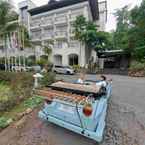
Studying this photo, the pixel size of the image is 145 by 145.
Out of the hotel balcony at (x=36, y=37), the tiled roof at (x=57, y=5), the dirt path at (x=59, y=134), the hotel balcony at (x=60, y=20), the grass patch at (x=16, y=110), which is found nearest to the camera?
the dirt path at (x=59, y=134)

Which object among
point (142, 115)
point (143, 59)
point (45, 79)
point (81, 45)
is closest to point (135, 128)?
point (142, 115)

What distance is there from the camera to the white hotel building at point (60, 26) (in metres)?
23.0

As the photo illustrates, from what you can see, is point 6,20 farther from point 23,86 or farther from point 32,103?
point 32,103

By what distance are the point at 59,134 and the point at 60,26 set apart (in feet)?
80.1

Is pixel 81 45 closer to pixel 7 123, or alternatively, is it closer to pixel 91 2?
pixel 91 2

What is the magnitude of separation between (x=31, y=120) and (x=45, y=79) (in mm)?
4203

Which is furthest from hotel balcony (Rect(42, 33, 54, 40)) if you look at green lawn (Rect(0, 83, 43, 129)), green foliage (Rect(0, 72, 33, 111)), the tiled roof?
green lawn (Rect(0, 83, 43, 129))

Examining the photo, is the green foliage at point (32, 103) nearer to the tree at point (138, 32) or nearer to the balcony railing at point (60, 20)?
the tree at point (138, 32)

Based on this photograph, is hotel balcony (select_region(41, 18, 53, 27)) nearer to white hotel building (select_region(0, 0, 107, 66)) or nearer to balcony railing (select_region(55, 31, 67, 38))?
white hotel building (select_region(0, 0, 107, 66))

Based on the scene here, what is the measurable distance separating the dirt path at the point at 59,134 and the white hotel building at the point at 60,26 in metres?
18.6

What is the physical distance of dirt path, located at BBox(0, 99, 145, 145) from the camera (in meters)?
3.23

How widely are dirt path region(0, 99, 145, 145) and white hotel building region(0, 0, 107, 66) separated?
61.0 ft

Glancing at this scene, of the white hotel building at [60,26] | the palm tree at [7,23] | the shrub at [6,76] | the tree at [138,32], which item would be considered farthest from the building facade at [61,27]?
the shrub at [6,76]

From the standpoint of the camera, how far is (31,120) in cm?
426
